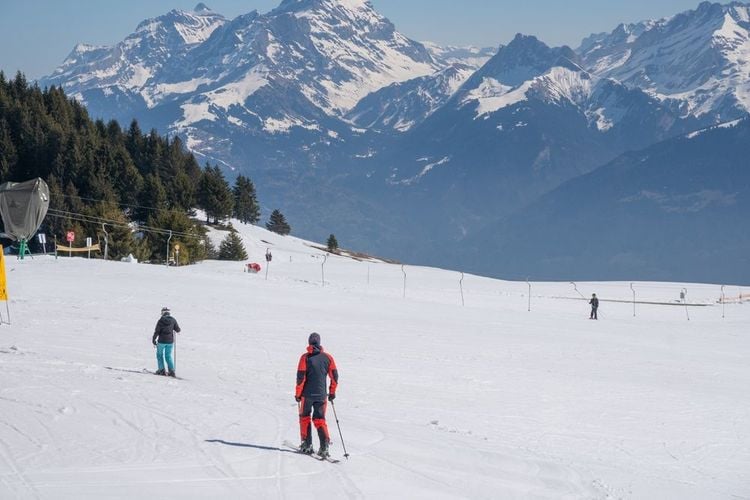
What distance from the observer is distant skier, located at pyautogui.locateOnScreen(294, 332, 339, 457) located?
14.3 metres

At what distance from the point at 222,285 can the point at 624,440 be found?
1201 inches

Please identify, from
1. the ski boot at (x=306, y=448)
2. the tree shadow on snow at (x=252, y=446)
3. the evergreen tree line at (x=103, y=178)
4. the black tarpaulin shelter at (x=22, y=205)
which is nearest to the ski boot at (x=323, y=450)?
the ski boot at (x=306, y=448)

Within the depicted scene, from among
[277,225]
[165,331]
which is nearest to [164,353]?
[165,331]

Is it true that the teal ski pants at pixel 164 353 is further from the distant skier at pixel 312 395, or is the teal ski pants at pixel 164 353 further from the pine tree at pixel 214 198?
the pine tree at pixel 214 198

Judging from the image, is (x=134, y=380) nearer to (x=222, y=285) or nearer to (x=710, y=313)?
(x=222, y=285)

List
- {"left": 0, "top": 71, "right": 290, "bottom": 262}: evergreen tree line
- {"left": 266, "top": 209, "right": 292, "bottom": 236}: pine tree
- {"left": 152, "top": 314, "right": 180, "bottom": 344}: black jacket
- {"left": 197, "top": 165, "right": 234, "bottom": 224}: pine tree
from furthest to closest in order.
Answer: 1. {"left": 266, "top": 209, "right": 292, "bottom": 236}: pine tree
2. {"left": 197, "top": 165, "right": 234, "bottom": 224}: pine tree
3. {"left": 0, "top": 71, "right": 290, "bottom": 262}: evergreen tree line
4. {"left": 152, "top": 314, "right": 180, "bottom": 344}: black jacket

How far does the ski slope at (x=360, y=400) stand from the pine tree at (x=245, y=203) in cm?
7324

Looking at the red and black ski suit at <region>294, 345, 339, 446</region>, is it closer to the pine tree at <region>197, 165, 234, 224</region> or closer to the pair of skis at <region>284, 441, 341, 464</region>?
the pair of skis at <region>284, 441, 341, 464</region>

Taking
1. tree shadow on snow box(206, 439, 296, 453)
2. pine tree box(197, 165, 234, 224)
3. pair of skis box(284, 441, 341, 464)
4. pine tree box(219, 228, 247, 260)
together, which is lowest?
pair of skis box(284, 441, 341, 464)

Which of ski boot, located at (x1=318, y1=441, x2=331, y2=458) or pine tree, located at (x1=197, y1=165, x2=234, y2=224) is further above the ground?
pine tree, located at (x1=197, y1=165, x2=234, y2=224)

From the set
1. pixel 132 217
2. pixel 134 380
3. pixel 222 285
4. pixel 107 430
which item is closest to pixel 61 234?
pixel 132 217

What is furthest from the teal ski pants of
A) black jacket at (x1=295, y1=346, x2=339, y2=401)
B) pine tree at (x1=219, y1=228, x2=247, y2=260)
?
pine tree at (x1=219, y1=228, x2=247, y2=260)

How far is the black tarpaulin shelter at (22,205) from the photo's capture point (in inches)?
1852

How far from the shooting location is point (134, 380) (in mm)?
19859
